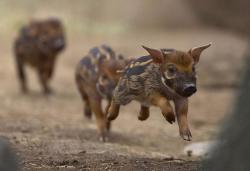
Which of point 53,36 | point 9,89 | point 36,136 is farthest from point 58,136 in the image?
point 9,89

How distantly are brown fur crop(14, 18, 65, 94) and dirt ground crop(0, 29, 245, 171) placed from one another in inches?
22.7

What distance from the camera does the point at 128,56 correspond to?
18.0m

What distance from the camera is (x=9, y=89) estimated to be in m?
16.2

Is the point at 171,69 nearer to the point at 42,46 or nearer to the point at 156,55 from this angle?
the point at 156,55

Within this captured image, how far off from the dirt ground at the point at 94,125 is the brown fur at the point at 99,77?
361mm

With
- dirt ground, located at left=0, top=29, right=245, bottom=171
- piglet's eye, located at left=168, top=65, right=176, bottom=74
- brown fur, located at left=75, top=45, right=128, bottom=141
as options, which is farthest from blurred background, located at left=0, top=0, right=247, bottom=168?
piglet's eye, located at left=168, top=65, right=176, bottom=74

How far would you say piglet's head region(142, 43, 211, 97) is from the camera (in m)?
7.35

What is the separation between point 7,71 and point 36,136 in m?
9.08

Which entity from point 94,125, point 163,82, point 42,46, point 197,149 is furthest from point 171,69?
point 42,46

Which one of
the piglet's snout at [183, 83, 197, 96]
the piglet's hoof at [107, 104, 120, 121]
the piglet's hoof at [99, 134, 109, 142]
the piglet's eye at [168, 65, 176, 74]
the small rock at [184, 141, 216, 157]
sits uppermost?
the piglet's eye at [168, 65, 176, 74]

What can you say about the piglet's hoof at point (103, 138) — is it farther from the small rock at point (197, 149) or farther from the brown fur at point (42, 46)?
the brown fur at point (42, 46)

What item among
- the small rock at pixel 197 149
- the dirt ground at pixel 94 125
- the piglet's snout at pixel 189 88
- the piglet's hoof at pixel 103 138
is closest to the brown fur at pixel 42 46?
the dirt ground at pixel 94 125

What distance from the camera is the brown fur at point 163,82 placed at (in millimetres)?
7414

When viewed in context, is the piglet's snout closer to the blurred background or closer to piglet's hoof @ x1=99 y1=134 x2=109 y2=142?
the blurred background
